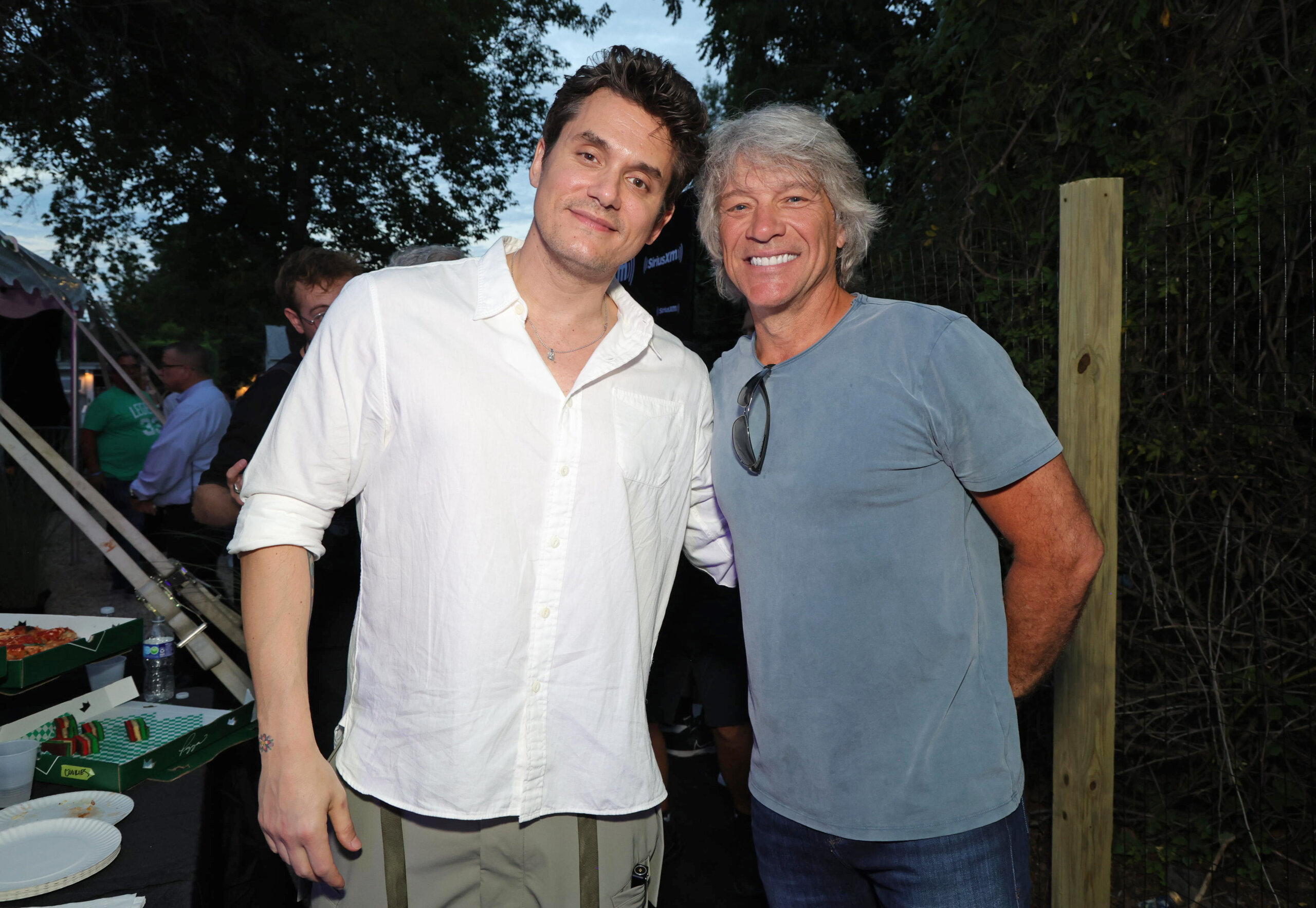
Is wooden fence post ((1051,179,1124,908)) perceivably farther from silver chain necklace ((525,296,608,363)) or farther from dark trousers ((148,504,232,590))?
dark trousers ((148,504,232,590))

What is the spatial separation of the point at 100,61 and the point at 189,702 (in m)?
10.4

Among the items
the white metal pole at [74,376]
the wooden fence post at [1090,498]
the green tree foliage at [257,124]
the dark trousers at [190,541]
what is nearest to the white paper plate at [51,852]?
the dark trousers at [190,541]

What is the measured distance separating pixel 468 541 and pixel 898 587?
0.78m

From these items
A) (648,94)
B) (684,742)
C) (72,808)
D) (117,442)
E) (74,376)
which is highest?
(648,94)

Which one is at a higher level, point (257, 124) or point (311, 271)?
point (257, 124)

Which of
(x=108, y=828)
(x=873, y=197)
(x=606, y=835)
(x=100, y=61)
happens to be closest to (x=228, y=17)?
(x=100, y=61)

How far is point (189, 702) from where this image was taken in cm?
290

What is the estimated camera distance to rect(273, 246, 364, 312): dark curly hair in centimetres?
306

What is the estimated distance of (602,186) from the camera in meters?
1.62

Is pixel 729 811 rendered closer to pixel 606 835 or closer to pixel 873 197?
pixel 606 835

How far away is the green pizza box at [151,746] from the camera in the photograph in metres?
2.12

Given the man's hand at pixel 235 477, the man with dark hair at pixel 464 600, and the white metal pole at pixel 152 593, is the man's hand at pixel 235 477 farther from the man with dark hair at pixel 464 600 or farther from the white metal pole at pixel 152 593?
the man with dark hair at pixel 464 600

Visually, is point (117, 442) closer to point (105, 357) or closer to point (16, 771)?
point (105, 357)

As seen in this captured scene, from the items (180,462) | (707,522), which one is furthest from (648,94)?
(180,462)
